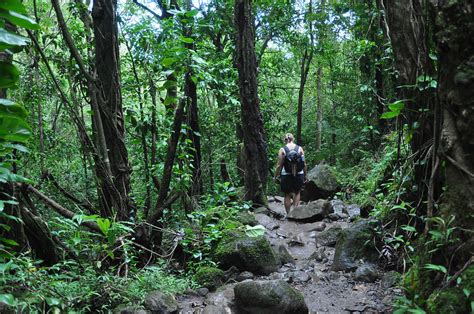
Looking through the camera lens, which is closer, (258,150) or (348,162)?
(258,150)

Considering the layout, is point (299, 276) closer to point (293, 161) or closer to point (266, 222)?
point (266, 222)

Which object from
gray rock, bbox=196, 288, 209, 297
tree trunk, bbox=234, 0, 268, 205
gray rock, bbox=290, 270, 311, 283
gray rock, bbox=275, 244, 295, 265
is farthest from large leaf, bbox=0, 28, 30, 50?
tree trunk, bbox=234, 0, 268, 205

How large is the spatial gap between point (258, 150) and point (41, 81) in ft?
15.7

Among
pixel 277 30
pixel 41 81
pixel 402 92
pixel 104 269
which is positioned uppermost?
pixel 277 30

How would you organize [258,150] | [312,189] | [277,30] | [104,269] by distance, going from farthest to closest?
[277,30] < [312,189] < [258,150] < [104,269]

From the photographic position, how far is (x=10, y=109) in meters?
1.29

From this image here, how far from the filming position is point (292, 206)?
951 cm

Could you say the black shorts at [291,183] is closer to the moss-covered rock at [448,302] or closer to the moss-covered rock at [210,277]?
the moss-covered rock at [210,277]

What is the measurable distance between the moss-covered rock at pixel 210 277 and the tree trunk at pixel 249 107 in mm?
4062

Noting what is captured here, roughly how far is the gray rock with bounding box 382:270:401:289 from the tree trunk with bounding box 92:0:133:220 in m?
2.96

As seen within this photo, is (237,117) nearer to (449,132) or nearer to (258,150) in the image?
(258,150)

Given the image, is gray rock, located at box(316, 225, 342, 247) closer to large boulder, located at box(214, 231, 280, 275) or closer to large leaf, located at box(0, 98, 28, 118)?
large boulder, located at box(214, 231, 280, 275)

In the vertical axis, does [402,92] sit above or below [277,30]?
Answer: below

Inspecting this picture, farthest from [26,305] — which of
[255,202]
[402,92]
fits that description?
[255,202]
